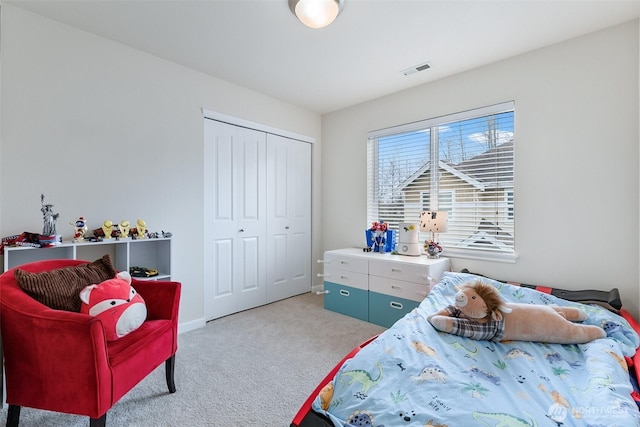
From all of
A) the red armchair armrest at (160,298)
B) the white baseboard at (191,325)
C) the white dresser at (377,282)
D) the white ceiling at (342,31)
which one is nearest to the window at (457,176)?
the white dresser at (377,282)

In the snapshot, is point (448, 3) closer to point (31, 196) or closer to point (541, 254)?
point (541, 254)

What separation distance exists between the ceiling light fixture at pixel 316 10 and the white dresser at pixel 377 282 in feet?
6.78

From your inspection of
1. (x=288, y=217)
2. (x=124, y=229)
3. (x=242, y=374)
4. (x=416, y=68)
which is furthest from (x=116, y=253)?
(x=416, y=68)

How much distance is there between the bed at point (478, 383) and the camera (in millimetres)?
1048

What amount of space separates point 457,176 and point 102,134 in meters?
3.17

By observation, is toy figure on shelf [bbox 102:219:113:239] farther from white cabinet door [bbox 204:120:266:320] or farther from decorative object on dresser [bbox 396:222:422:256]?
decorative object on dresser [bbox 396:222:422:256]

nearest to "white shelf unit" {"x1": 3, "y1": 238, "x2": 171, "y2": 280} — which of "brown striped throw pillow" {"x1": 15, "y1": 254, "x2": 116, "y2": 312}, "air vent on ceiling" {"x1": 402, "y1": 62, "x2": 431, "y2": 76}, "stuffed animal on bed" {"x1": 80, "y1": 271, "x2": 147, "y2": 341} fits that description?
"brown striped throw pillow" {"x1": 15, "y1": 254, "x2": 116, "y2": 312}

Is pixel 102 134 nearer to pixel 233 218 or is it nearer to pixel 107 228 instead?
pixel 107 228

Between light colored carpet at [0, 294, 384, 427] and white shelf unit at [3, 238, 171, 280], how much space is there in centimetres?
73

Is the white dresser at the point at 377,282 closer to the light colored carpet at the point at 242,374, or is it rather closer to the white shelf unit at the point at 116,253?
the light colored carpet at the point at 242,374

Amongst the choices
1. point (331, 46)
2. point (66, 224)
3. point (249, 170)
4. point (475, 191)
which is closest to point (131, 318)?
point (66, 224)

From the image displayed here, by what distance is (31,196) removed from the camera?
2029 millimetres

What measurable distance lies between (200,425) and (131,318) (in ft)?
2.17

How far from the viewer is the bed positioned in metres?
1.05
